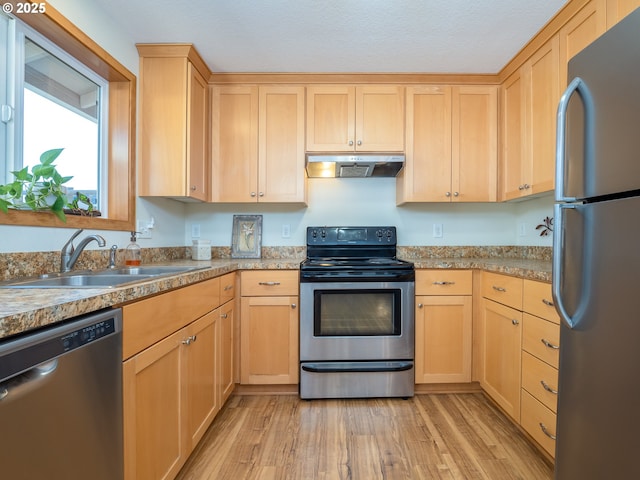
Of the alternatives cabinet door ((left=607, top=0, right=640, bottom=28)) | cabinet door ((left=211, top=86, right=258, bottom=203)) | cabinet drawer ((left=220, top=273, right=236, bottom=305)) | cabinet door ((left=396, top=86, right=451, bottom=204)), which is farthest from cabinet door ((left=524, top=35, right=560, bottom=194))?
cabinet drawer ((left=220, top=273, right=236, bottom=305))

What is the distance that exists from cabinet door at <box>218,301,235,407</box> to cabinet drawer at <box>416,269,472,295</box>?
4.16ft

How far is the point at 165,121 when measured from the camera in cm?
207

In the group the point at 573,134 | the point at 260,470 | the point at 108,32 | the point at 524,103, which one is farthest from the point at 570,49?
the point at 260,470

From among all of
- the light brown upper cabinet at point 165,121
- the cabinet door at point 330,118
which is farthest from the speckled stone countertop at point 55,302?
the cabinet door at point 330,118

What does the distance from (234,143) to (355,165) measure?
3.05 ft

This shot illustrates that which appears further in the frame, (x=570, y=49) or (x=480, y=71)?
(x=480, y=71)

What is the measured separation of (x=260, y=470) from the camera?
1497 millimetres

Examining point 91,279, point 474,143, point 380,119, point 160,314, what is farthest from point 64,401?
point 474,143

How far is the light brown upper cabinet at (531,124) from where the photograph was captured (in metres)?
1.85

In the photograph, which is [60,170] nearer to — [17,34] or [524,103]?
[17,34]

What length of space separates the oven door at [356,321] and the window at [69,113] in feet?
4.21

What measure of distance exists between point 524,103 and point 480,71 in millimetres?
455

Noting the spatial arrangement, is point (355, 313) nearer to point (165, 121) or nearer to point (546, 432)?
point (546, 432)

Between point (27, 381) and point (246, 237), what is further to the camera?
point (246, 237)
